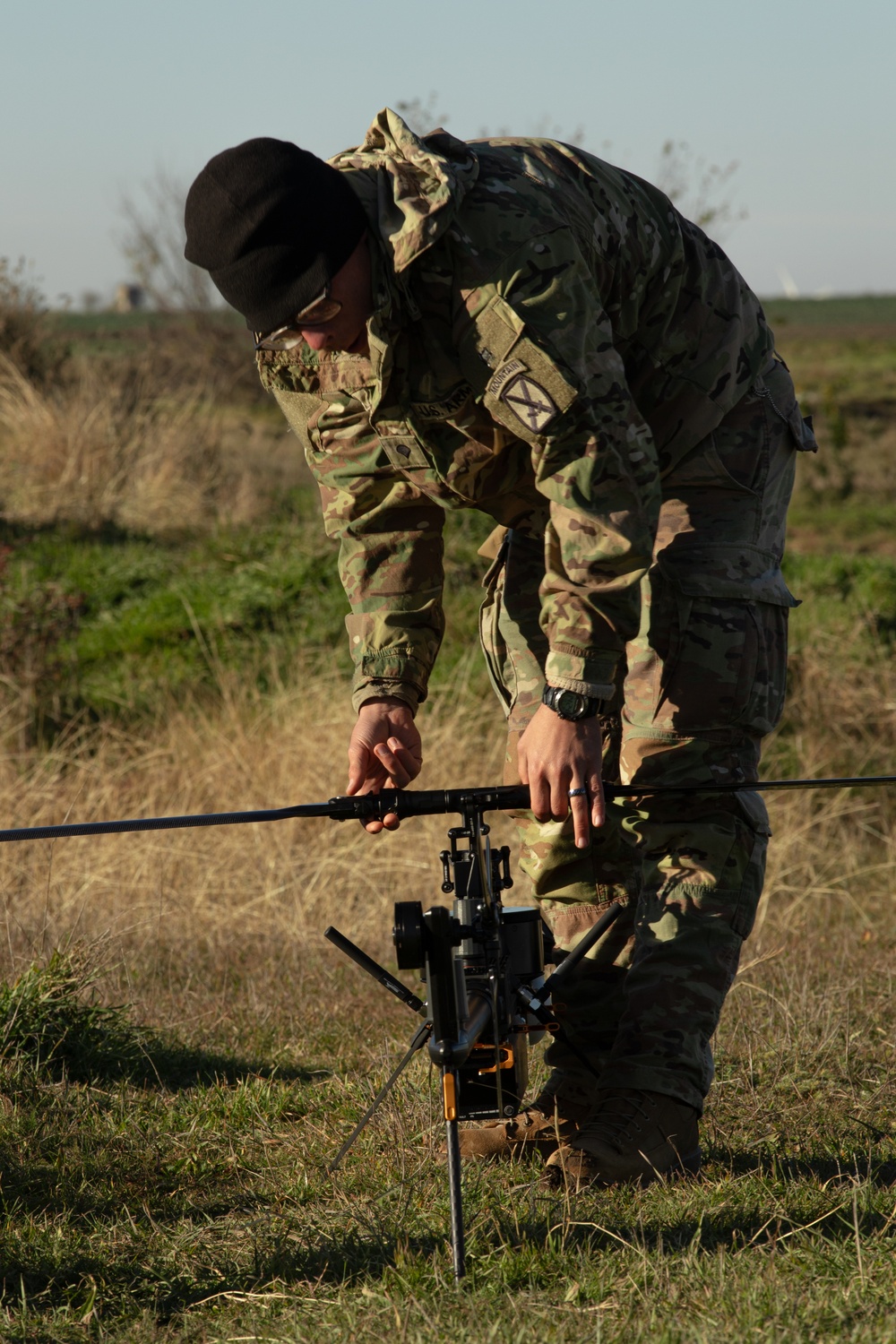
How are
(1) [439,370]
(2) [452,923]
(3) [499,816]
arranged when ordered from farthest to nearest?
(3) [499,816], (1) [439,370], (2) [452,923]

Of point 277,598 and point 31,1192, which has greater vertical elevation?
point 277,598

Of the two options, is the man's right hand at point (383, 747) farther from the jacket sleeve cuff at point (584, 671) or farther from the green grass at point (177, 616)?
the green grass at point (177, 616)

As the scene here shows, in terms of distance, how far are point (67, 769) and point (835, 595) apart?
5.44 m

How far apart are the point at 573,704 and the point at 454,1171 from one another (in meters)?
0.88

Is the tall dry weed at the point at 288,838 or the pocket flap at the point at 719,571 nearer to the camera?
the pocket flap at the point at 719,571

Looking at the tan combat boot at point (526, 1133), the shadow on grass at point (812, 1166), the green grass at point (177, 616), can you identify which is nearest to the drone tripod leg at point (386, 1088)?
the tan combat boot at point (526, 1133)

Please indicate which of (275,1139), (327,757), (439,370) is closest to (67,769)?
(327,757)

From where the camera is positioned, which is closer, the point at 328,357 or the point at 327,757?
the point at 328,357

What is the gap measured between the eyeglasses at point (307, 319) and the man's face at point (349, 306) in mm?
10

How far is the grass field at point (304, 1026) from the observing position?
7.91ft

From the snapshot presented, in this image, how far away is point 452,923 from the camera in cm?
256

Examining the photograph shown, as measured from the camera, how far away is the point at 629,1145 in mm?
2852

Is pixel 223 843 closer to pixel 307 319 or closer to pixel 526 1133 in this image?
pixel 526 1133

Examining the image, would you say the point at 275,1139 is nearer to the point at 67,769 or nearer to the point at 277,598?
the point at 67,769
